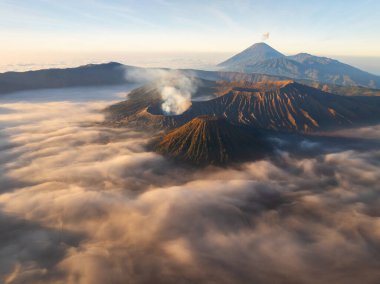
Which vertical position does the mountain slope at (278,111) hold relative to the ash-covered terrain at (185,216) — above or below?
above

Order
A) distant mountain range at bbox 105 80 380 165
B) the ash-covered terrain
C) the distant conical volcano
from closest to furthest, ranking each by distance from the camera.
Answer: the ash-covered terrain, the distant conical volcano, distant mountain range at bbox 105 80 380 165

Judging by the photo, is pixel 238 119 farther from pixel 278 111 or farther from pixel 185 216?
pixel 185 216

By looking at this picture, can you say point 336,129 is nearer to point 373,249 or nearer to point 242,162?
point 242,162

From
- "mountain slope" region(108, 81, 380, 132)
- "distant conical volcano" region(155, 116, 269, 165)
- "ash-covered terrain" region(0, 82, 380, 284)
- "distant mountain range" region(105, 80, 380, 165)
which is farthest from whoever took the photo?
"mountain slope" region(108, 81, 380, 132)

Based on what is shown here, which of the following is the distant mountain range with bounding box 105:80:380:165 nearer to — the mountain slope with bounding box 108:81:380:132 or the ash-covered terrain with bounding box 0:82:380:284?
the mountain slope with bounding box 108:81:380:132

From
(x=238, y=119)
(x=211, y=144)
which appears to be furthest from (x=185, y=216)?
(x=238, y=119)

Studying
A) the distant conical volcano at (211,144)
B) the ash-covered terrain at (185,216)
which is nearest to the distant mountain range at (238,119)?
the distant conical volcano at (211,144)

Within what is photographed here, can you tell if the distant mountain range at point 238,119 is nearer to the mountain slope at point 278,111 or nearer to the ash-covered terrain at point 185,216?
the mountain slope at point 278,111

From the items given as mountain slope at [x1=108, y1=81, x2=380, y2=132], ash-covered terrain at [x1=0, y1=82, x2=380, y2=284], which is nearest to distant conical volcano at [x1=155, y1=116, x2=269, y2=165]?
ash-covered terrain at [x1=0, y1=82, x2=380, y2=284]
